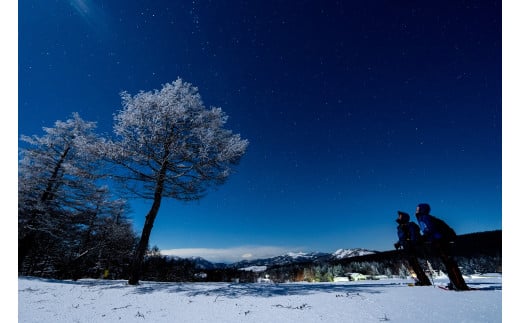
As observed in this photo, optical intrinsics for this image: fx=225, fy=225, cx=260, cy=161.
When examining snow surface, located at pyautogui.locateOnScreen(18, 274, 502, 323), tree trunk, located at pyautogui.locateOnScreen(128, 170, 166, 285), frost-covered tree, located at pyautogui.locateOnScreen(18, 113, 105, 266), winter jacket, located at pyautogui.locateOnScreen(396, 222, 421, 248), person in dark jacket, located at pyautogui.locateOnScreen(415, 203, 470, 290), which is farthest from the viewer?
frost-covered tree, located at pyautogui.locateOnScreen(18, 113, 105, 266)

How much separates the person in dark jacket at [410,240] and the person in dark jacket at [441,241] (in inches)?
22.7

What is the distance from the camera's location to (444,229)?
3.69 m

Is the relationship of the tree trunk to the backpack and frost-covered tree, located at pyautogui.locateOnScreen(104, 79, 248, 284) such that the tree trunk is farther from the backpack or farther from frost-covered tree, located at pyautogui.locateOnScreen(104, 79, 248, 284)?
the backpack

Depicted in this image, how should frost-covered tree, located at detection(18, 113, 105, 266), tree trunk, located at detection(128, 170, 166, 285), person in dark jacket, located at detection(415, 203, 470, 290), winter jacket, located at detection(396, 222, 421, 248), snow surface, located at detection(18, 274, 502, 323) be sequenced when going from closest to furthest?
snow surface, located at detection(18, 274, 502, 323) → person in dark jacket, located at detection(415, 203, 470, 290) → winter jacket, located at detection(396, 222, 421, 248) → tree trunk, located at detection(128, 170, 166, 285) → frost-covered tree, located at detection(18, 113, 105, 266)

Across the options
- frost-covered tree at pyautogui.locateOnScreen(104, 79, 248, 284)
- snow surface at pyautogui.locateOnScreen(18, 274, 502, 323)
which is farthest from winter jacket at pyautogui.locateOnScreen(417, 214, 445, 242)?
frost-covered tree at pyautogui.locateOnScreen(104, 79, 248, 284)

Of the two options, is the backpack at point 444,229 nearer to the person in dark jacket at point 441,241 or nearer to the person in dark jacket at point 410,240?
the person in dark jacket at point 441,241

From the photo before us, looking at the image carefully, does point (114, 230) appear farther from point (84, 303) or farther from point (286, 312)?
point (286, 312)

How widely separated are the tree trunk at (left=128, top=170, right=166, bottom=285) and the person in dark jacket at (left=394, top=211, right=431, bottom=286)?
7126mm

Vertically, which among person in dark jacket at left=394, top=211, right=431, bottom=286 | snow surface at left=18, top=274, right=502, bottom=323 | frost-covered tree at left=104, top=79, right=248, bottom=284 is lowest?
snow surface at left=18, top=274, right=502, bottom=323

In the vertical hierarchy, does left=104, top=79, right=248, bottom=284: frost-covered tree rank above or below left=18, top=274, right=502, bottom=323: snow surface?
above

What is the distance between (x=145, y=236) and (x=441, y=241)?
309 inches

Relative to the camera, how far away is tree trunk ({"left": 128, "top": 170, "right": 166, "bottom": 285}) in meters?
6.79

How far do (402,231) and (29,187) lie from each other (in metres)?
18.8
